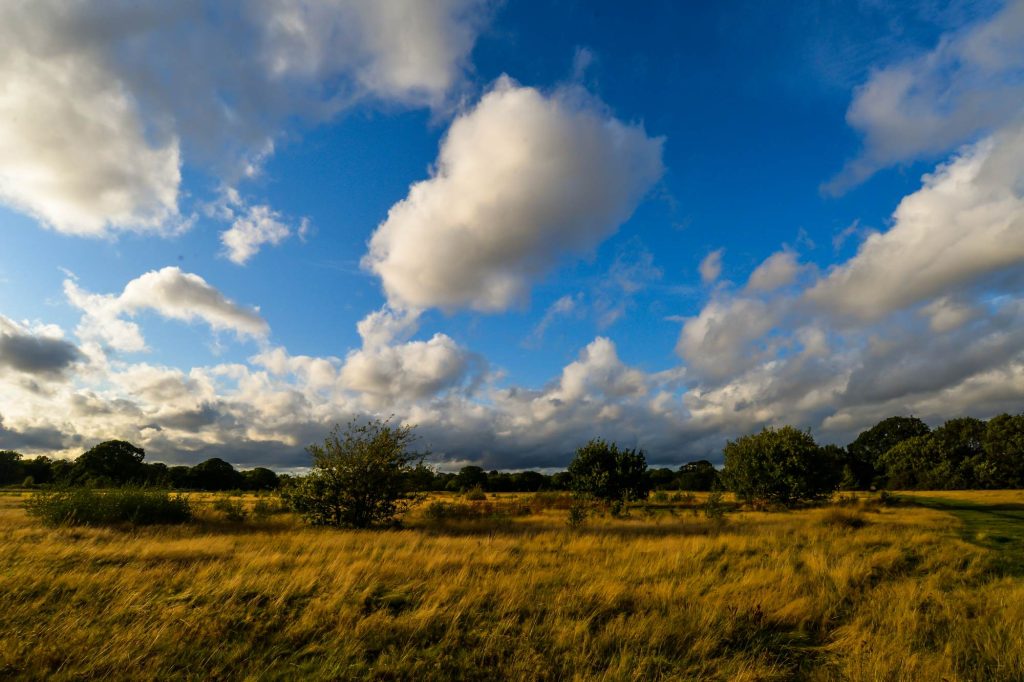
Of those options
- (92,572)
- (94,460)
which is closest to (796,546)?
(92,572)

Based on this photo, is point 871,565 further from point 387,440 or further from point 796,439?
point 796,439

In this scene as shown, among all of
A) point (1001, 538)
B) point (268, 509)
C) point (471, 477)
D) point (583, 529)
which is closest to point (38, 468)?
point (471, 477)

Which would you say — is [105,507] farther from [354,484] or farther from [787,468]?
[787,468]

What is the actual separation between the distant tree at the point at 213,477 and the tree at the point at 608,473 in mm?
63458

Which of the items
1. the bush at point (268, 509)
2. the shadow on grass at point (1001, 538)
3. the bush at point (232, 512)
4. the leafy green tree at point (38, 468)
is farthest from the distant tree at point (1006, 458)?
the leafy green tree at point (38, 468)

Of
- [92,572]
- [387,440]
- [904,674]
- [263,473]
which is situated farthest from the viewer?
[263,473]

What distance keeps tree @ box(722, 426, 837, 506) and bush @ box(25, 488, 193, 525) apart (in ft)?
111

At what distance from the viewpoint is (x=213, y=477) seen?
78938 mm

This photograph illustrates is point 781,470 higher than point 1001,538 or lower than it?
higher

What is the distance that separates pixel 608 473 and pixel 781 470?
37.9 ft

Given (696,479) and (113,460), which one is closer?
(113,460)

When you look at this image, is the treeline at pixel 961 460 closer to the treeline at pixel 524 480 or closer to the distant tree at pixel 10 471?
the treeline at pixel 524 480

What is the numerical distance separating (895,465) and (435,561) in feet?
309

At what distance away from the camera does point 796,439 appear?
3416 cm
